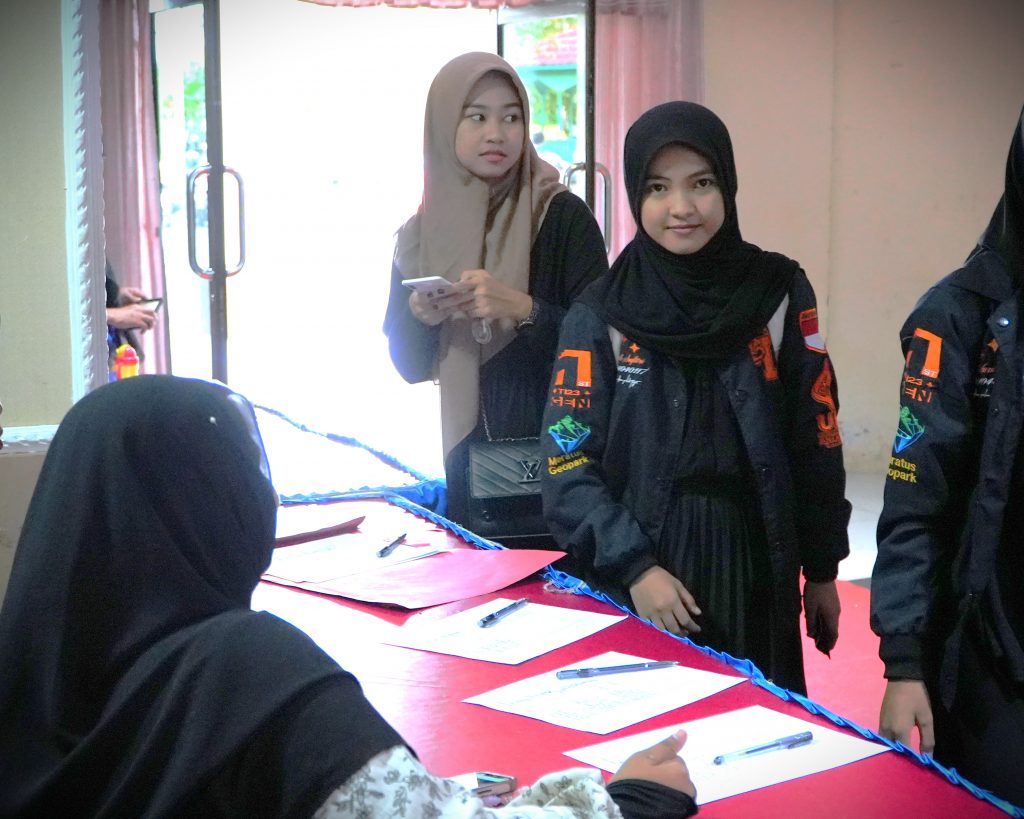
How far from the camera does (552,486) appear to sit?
171 centimetres

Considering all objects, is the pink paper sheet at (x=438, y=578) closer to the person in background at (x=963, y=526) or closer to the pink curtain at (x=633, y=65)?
the person in background at (x=963, y=526)

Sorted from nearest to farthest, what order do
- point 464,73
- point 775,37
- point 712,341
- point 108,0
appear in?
point 712,341 → point 464,73 → point 108,0 → point 775,37

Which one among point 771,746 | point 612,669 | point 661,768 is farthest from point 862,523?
point 661,768

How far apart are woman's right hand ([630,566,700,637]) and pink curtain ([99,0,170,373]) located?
364 cm

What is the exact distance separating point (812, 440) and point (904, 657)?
0.47 metres

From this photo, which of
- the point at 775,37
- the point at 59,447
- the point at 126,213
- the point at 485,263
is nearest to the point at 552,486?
the point at 485,263

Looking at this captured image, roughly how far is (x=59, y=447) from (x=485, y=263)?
1.51m

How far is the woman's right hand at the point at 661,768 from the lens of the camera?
38.4 inches

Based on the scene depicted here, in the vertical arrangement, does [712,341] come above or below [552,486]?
above

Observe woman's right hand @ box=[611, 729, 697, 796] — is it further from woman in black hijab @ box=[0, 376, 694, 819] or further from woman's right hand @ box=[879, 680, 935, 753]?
woman's right hand @ box=[879, 680, 935, 753]

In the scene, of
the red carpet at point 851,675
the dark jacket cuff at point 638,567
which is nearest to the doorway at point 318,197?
the red carpet at point 851,675

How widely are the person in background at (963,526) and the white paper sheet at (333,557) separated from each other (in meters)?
0.79

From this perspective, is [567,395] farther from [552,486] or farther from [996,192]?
[996,192]

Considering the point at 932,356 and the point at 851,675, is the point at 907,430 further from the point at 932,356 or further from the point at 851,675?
the point at 851,675
